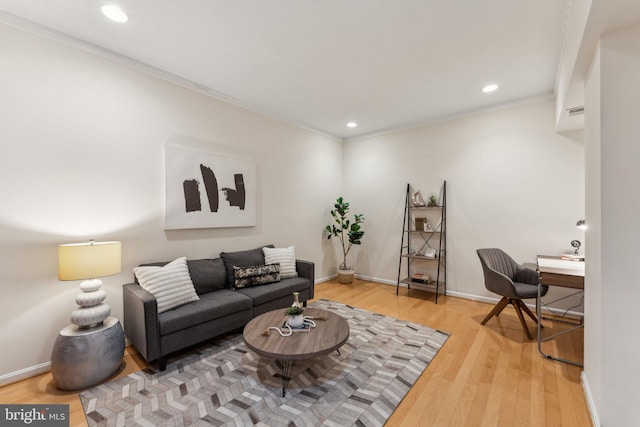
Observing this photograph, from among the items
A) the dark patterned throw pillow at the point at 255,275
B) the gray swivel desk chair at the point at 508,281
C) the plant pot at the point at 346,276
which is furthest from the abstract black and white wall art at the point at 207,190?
the gray swivel desk chair at the point at 508,281

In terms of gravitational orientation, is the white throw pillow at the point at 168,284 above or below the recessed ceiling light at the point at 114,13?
below

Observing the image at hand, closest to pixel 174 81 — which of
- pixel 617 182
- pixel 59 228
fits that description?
pixel 59 228

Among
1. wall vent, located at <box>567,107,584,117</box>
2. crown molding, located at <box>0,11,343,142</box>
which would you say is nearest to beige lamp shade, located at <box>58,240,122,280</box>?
crown molding, located at <box>0,11,343,142</box>

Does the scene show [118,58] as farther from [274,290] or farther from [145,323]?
[274,290]

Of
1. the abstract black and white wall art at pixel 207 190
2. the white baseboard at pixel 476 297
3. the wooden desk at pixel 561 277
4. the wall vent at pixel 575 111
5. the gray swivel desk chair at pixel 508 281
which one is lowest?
the white baseboard at pixel 476 297

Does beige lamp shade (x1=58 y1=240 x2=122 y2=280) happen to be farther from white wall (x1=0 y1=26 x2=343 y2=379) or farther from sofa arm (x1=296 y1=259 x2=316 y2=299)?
sofa arm (x1=296 y1=259 x2=316 y2=299)

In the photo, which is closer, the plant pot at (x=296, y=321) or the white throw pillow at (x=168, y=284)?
the plant pot at (x=296, y=321)

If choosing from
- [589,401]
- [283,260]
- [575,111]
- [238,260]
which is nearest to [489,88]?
[575,111]

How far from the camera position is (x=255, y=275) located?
3.27 metres

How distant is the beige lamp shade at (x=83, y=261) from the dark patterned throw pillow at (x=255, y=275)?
1.30 meters

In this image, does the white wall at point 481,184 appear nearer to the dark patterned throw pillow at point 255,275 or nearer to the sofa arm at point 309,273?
the sofa arm at point 309,273

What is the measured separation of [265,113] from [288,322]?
10.0 ft

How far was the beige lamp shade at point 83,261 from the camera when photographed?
2.03 metres

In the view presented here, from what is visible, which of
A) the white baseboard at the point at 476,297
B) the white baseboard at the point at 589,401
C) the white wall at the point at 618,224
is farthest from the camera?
the white baseboard at the point at 476,297
